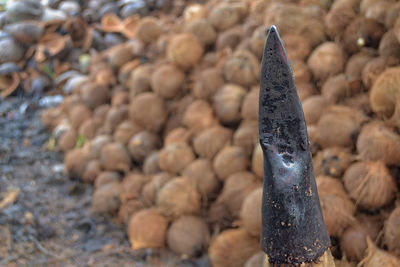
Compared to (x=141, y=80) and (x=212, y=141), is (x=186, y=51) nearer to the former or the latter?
(x=141, y=80)

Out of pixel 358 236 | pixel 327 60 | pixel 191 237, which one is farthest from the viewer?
pixel 191 237

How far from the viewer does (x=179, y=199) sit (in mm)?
2236

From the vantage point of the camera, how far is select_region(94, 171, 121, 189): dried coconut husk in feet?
9.27

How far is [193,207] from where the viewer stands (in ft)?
7.33

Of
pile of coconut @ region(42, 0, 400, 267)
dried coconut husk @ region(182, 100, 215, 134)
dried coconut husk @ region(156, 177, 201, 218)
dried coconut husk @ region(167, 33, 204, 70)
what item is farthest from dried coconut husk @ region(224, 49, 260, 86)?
dried coconut husk @ region(156, 177, 201, 218)

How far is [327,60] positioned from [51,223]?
6.52ft

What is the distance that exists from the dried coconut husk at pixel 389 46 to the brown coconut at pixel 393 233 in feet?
2.36

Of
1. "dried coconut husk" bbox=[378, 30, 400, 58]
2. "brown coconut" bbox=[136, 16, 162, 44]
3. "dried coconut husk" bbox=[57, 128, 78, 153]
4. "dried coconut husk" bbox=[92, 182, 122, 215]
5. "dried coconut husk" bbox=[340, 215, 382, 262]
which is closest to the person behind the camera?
"dried coconut husk" bbox=[340, 215, 382, 262]

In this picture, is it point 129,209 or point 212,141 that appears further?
point 129,209

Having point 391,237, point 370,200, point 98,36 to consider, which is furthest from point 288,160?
point 98,36

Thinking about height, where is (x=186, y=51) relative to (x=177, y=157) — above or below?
above

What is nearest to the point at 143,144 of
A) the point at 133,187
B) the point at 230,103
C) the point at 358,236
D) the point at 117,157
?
the point at 117,157

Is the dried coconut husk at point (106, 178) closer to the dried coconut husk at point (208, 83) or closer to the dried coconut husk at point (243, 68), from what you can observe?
the dried coconut husk at point (208, 83)

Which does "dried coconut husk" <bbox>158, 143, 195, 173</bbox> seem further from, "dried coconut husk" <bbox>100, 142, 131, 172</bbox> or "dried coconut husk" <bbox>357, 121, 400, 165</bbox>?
"dried coconut husk" <bbox>357, 121, 400, 165</bbox>
